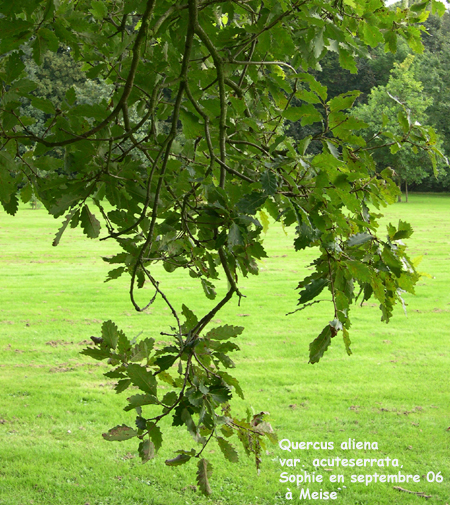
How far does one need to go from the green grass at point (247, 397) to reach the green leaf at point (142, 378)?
780 mm

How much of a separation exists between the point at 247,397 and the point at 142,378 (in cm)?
453

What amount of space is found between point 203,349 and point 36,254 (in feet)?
43.8

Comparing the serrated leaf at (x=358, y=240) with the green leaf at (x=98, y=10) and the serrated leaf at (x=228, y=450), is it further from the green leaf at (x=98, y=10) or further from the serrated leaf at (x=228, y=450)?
the green leaf at (x=98, y=10)

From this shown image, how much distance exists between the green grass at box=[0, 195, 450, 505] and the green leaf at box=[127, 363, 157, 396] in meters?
0.78

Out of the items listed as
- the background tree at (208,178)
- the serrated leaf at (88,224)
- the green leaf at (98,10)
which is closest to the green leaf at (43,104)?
the background tree at (208,178)

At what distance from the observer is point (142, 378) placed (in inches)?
56.9

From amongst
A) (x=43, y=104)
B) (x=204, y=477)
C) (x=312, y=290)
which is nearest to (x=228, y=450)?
(x=204, y=477)

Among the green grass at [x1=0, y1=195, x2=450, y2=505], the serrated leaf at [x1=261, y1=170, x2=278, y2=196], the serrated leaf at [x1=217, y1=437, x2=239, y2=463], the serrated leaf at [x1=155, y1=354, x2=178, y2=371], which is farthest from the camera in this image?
the green grass at [x1=0, y1=195, x2=450, y2=505]

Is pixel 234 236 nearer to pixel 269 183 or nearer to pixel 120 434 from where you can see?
pixel 269 183

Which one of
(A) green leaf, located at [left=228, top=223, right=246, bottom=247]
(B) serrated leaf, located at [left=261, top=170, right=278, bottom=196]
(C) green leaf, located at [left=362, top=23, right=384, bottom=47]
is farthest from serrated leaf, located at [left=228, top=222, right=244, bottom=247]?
(C) green leaf, located at [left=362, top=23, right=384, bottom=47]

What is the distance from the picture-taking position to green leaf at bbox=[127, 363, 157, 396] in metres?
1.44

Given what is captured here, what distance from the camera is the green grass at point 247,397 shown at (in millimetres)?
4406

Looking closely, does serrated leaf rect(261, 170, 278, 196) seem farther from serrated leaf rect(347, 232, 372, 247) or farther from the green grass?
the green grass

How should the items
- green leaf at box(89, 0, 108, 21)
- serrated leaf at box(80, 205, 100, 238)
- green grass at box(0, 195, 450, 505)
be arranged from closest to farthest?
1. serrated leaf at box(80, 205, 100, 238)
2. green leaf at box(89, 0, 108, 21)
3. green grass at box(0, 195, 450, 505)
